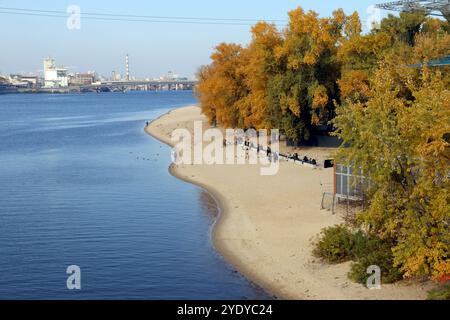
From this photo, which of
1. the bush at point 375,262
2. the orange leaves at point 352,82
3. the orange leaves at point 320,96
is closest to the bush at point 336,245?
the bush at point 375,262

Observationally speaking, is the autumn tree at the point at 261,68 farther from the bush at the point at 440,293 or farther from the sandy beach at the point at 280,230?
the bush at the point at 440,293

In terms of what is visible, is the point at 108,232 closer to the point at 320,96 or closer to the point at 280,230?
the point at 280,230

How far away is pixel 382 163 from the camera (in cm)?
1930

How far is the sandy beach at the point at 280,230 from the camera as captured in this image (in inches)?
835

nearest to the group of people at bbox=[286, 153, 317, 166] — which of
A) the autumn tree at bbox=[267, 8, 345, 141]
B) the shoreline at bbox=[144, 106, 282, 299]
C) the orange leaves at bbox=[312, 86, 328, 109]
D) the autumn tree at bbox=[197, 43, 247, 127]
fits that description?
the autumn tree at bbox=[267, 8, 345, 141]

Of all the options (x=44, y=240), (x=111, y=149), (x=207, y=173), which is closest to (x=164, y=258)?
(x=44, y=240)

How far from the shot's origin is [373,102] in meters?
19.9

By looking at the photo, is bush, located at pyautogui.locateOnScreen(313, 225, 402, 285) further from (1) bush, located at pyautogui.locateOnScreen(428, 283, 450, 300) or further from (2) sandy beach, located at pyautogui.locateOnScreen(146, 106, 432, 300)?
(1) bush, located at pyautogui.locateOnScreen(428, 283, 450, 300)

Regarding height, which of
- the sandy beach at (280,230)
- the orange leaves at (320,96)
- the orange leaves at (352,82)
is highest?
the orange leaves at (352,82)

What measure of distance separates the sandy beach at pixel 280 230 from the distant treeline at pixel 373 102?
1.96 metres

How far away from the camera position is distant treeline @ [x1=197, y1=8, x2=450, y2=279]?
61.5 ft

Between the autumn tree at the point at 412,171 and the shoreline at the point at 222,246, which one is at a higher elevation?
the autumn tree at the point at 412,171

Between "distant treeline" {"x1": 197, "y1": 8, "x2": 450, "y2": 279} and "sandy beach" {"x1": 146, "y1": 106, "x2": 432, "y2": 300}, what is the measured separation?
1.96m

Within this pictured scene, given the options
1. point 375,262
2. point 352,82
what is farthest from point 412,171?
point 352,82
